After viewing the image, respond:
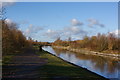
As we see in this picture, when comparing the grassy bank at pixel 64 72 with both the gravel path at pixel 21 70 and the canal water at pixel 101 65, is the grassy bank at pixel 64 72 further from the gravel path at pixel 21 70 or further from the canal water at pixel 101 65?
the canal water at pixel 101 65

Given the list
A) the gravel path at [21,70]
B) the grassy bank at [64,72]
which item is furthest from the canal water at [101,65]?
the gravel path at [21,70]

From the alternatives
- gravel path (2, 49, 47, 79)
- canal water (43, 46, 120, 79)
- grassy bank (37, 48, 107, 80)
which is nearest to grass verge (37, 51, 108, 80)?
grassy bank (37, 48, 107, 80)

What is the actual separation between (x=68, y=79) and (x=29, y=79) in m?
2.48

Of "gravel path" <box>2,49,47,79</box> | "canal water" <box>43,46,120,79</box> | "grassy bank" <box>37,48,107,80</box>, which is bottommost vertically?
"canal water" <box>43,46,120,79</box>

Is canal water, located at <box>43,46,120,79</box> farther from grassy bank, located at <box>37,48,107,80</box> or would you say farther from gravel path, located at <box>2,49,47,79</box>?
gravel path, located at <box>2,49,47,79</box>

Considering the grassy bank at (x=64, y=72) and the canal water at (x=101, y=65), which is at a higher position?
the grassy bank at (x=64, y=72)

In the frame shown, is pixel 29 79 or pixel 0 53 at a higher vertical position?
pixel 0 53

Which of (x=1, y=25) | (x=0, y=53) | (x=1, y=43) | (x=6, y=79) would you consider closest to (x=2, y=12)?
(x=1, y=25)

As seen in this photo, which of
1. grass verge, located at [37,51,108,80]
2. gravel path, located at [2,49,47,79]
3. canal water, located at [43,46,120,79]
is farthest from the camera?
canal water, located at [43,46,120,79]

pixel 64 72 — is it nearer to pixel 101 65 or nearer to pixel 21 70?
pixel 21 70

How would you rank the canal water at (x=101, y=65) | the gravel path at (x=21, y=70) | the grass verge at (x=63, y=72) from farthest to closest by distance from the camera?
the canal water at (x=101, y=65) → the grass verge at (x=63, y=72) → the gravel path at (x=21, y=70)

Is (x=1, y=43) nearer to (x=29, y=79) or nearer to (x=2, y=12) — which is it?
(x=2, y=12)

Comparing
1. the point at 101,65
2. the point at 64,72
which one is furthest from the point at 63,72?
the point at 101,65

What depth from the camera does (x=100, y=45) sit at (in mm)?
49781
